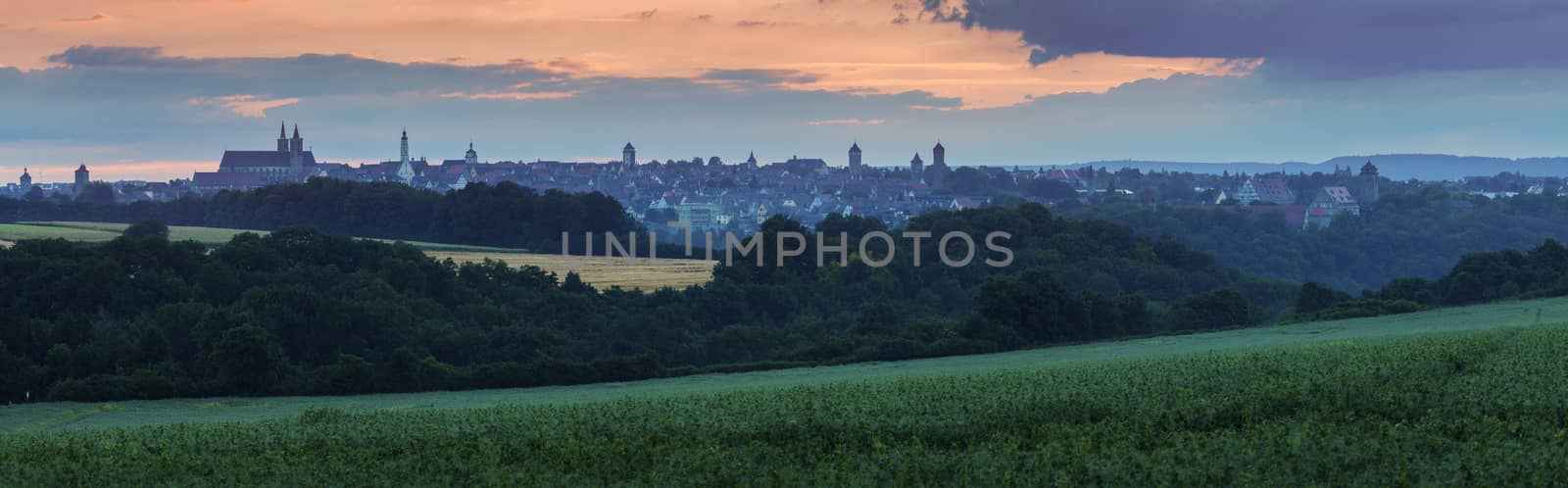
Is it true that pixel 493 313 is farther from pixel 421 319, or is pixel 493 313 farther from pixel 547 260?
pixel 547 260

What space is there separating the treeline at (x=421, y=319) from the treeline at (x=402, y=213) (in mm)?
34427

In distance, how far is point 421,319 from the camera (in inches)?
2793


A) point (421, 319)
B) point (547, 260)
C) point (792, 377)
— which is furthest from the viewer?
point (547, 260)

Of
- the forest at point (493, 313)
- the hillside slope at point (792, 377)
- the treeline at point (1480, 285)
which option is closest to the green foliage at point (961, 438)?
the hillside slope at point (792, 377)

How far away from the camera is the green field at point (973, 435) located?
78.9 feet

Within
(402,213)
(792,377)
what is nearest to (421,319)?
(792,377)

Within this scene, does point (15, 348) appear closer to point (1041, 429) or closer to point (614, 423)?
point (614, 423)

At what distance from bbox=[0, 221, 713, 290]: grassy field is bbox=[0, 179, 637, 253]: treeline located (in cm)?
817

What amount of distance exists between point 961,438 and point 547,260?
82469mm

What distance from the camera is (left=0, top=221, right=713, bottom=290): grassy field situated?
96500 millimetres

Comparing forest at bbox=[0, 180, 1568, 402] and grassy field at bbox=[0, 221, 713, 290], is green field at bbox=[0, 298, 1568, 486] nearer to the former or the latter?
forest at bbox=[0, 180, 1568, 402]

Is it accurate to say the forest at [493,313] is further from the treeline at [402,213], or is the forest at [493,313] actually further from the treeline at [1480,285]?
the treeline at [402,213]

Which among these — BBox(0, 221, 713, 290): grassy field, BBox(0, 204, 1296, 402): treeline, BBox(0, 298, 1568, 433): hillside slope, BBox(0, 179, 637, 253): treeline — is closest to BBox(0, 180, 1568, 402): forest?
BBox(0, 204, 1296, 402): treeline

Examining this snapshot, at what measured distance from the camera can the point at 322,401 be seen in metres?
46.3
